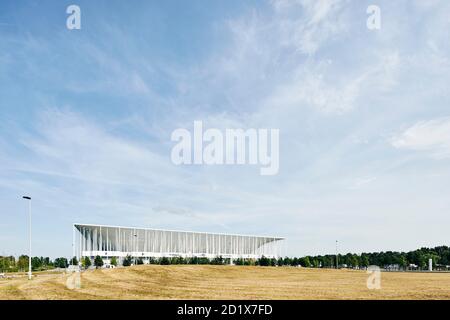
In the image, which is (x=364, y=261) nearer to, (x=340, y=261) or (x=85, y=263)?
(x=340, y=261)

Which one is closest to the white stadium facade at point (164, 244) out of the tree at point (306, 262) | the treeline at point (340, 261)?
the treeline at point (340, 261)

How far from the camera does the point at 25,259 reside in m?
115

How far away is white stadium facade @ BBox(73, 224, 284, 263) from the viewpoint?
132000 millimetres

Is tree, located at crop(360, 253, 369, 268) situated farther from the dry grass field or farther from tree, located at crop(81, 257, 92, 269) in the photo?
the dry grass field

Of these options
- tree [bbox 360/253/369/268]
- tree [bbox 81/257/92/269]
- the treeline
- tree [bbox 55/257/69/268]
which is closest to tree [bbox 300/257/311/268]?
the treeline

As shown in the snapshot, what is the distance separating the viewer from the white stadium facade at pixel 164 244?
132000mm

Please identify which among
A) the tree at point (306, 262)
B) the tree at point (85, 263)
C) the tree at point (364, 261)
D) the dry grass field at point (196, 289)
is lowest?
the tree at point (364, 261)

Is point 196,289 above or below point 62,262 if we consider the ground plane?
Answer: above

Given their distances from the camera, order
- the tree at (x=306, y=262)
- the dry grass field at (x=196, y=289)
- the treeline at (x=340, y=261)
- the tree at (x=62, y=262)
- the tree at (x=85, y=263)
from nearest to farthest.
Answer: the dry grass field at (x=196, y=289), the tree at (x=85, y=263), the treeline at (x=340, y=261), the tree at (x=306, y=262), the tree at (x=62, y=262)

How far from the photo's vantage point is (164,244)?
485 feet

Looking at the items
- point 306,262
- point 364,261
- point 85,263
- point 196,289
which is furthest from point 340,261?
point 196,289

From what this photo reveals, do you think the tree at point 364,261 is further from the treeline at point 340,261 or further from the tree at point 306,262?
the tree at point 306,262
